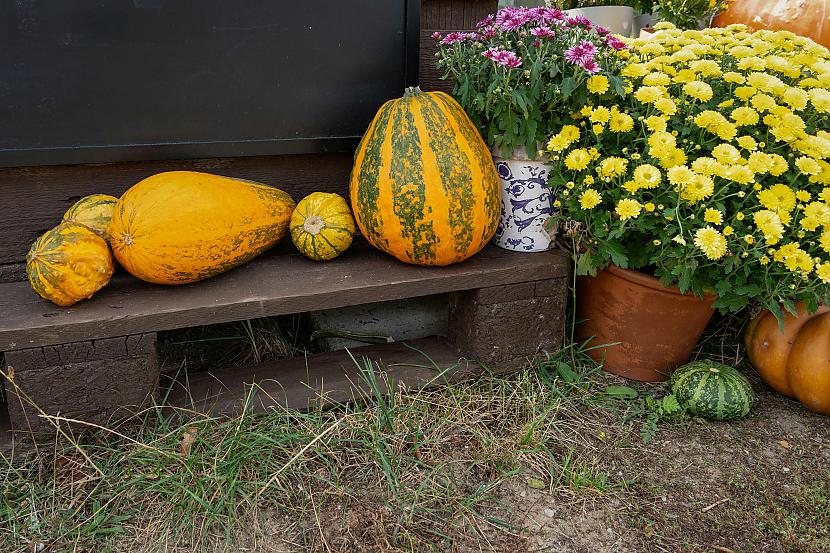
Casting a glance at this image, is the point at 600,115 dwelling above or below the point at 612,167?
above

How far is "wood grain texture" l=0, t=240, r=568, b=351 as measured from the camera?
1688 millimetres

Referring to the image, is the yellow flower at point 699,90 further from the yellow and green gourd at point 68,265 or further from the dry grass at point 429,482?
the yellow and green gourd at point 68,265

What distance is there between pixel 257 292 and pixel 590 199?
1.05 m

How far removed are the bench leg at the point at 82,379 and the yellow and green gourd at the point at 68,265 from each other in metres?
0.15

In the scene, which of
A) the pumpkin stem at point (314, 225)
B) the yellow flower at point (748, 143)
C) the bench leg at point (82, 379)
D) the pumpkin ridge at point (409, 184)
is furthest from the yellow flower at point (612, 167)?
the bench leg at point (82, 379)

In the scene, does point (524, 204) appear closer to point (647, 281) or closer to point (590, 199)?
point (590, 199)

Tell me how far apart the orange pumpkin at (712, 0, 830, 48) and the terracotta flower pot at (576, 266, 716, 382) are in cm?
194

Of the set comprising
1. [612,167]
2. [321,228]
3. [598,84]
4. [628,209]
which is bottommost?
[321,228]

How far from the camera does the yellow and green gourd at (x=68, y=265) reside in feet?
5.44

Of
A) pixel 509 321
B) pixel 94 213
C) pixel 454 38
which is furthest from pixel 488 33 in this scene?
pixel 94 213

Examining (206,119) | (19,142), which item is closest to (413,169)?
(206,119)

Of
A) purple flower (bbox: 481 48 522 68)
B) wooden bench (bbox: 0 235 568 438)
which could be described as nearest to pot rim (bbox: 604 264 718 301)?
wooden bench (bbox: 0 235 568 438)

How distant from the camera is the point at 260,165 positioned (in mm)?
2301

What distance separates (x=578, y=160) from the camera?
6.36 ft
